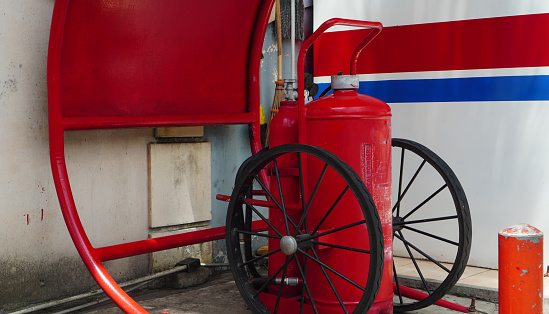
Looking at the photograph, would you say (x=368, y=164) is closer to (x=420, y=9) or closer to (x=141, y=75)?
(x=141, y=75)

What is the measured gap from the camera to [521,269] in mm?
2580

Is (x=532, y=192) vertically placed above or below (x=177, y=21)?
below

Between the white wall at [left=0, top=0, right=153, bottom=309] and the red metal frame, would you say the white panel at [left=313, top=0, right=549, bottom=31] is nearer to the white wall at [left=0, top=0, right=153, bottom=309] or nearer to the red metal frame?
the red metal frame

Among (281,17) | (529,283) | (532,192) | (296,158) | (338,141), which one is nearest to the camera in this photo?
(529,283)

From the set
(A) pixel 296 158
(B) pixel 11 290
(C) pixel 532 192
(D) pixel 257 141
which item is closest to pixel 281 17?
(D) pixel 257 141

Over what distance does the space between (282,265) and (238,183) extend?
45 cm

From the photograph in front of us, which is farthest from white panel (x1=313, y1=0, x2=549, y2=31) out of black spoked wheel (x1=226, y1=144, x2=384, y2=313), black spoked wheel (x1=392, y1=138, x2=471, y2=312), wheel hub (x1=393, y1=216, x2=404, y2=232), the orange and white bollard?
the orange and white bollard

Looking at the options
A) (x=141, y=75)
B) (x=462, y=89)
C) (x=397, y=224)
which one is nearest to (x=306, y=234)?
(x=397, y=224)

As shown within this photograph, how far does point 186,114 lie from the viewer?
380 cm

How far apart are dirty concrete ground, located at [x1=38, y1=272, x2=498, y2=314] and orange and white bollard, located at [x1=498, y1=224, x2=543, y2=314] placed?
3.15 ft

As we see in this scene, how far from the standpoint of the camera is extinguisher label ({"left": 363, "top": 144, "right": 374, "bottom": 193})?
122 inches

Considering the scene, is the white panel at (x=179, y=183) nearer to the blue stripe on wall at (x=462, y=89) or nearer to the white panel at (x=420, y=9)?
the blue stripe on wall at (x=462, y=89)

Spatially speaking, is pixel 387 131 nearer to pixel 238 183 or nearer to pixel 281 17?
pixel 238 183

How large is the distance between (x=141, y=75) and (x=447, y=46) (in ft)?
6.23
